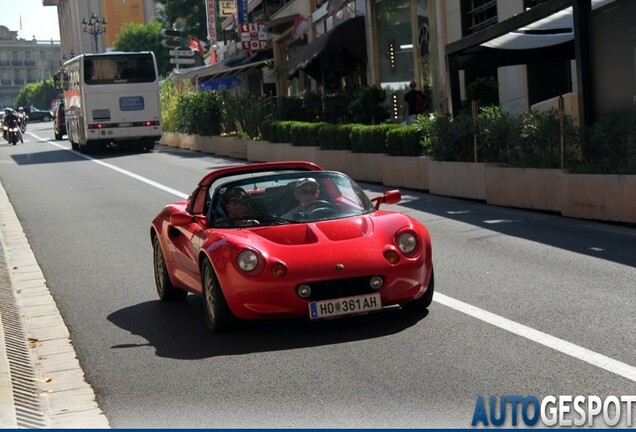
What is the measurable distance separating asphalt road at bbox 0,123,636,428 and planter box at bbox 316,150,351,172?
12706 mm

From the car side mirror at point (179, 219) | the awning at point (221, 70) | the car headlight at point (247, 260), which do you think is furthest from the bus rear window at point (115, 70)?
the car headlight at point (247, 260)

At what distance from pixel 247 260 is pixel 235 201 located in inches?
43.7

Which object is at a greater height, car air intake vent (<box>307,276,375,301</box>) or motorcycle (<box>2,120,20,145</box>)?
motorcycle (<box>2,120,20,145</box>)

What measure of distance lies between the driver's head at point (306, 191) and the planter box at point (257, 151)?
1037 inches

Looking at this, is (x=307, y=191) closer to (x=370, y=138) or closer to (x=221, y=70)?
(x=370, y=138)

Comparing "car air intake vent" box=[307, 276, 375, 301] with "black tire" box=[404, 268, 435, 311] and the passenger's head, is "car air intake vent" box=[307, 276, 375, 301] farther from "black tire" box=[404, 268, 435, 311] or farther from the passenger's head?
the passenger's head

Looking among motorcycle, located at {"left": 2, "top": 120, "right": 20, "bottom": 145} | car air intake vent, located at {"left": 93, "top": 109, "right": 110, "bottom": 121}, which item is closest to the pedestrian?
car air intake vent, located at {"left": 93, "top": 109, "right": 110, "bottom": 121}

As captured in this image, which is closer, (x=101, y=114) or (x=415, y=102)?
(x=415, y=102)

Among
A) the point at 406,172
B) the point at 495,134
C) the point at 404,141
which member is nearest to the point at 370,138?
the point at 404,141

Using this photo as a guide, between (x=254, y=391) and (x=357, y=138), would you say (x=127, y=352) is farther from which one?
(x=357, y=138)

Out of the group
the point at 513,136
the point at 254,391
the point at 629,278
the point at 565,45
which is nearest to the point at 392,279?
the point at 254,391

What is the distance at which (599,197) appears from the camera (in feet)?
52.4

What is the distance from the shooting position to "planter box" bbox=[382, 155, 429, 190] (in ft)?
75.3

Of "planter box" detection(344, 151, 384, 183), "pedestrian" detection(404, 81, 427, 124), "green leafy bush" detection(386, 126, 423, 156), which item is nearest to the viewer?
"green leafy bush" detection(386, 126, 423, 156)
